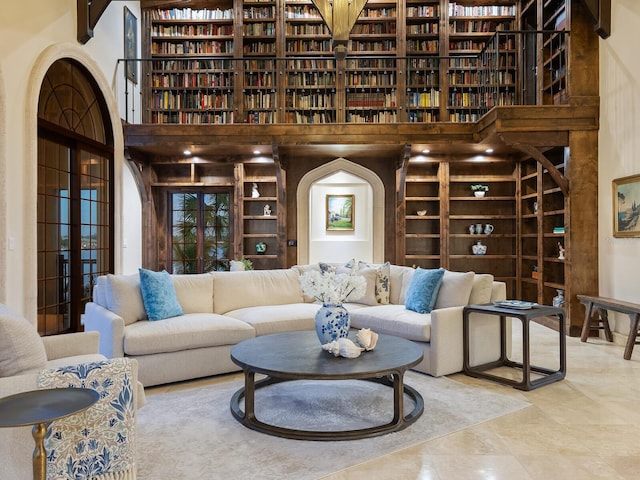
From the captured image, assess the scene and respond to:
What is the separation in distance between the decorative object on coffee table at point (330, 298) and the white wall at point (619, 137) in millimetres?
3475

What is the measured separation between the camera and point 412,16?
748 cm

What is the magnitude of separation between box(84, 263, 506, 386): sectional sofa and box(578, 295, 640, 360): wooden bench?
1297 millimetres

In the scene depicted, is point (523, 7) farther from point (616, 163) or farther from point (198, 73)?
point (198, 73)

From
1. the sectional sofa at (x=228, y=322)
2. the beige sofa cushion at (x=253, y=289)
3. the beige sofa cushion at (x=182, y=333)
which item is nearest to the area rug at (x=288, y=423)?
the sectional sofa at (x=228, y=322)

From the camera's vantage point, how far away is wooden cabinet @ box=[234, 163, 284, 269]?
7570 mm

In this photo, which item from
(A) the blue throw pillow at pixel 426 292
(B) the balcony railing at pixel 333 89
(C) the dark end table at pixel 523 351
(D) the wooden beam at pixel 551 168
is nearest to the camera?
(C) the dark end table at pixel 523 351

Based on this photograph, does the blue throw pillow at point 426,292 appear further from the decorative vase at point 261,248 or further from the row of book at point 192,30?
the row of book at point 192,30

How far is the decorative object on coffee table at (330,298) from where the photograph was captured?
119 inches

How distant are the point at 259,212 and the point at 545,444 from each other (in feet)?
19.5

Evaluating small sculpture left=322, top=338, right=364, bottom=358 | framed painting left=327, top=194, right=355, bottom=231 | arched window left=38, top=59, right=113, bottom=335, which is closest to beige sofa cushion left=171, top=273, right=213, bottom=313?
arched window left=38, top=59, right=113, bottom=335

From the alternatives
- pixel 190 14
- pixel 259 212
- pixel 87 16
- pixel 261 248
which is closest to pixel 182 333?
pixel 87 16

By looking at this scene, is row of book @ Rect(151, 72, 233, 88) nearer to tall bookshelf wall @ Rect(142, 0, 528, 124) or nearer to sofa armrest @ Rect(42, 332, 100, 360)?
tall bookshelf wall @ Rect(142, 0, 528, 124)

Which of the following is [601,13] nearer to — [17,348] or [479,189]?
[479,189]

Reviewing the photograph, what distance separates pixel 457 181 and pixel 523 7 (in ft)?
9.24
